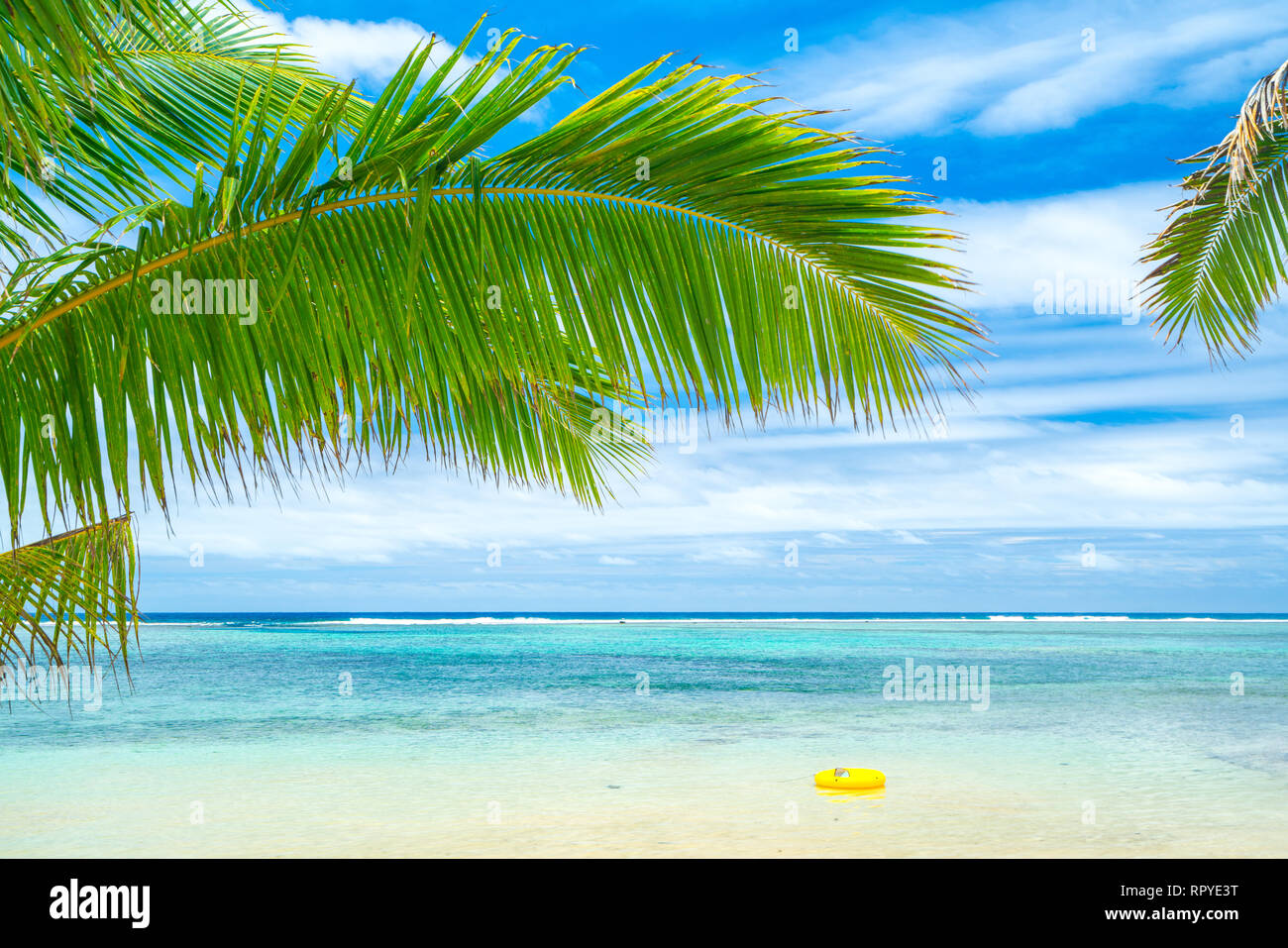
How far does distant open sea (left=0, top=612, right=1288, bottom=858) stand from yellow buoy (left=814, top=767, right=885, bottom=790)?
22cm

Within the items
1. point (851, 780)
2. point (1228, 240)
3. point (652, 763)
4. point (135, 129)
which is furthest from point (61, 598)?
point (652, 763)

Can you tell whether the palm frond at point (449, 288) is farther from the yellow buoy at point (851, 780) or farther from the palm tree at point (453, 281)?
the yellow buoy at point (851, 780)

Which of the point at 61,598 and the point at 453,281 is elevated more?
the point at 453,281

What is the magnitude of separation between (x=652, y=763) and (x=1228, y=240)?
445 inches

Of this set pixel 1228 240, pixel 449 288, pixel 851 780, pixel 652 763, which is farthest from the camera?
pixel 652 763

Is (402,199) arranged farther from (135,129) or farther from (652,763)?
(652,763)

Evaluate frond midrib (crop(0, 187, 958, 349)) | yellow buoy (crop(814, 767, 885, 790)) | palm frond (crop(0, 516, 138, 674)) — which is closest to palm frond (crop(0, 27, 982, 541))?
frond midrib (crop(0, 187, 958, 349))

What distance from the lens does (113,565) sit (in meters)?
2.59

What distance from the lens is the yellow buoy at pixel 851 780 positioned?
11344mm

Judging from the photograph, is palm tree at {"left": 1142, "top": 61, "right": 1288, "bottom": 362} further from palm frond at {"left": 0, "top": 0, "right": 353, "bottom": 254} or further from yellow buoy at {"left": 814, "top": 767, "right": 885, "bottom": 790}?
yellow buoy at {"left": 814, "top": 767, "right": 885, "bottom": 790}

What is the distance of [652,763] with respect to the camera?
13.7 meters

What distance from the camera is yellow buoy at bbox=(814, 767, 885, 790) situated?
37.2 feet
